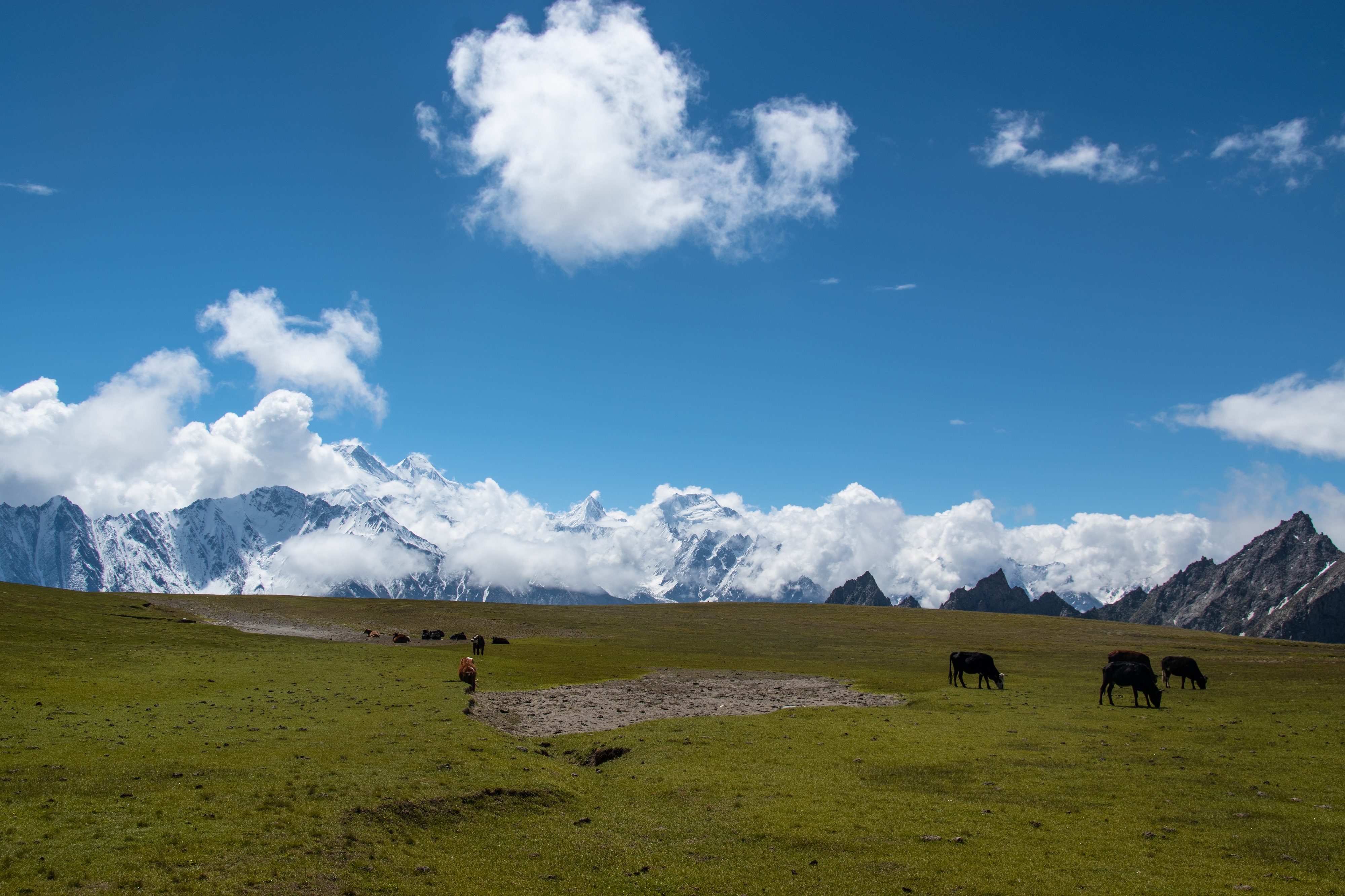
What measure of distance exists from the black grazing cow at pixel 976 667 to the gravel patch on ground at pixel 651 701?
7.61 meters

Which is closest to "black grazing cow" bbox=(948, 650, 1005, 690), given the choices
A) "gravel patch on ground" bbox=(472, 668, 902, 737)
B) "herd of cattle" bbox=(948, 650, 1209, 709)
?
"herd of cattle" bbox=(948, 650, 1209, 709)

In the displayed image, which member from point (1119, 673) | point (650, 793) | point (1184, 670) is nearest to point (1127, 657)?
point (1184, 670)

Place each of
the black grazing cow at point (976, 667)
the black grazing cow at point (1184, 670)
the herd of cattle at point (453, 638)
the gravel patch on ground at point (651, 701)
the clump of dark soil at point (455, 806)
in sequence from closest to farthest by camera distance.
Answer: the clump of dark soil at point (455, 806) < the gravel patch on ground at point (651, 701) < the black grazing cow at point (1184, 670) < the black grazing cow at point (976, 667) < the herd of cattle at point (453, 638)

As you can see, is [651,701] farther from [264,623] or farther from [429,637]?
[264,623]

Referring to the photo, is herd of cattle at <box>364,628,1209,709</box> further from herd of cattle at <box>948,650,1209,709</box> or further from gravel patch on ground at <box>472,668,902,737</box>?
gravel patch on ground at <box>472,668,902,737</box>

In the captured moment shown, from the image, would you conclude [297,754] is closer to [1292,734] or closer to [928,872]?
[928,872]

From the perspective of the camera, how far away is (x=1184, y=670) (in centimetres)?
4872

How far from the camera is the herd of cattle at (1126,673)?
39031mm

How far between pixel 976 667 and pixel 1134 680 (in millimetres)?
11489

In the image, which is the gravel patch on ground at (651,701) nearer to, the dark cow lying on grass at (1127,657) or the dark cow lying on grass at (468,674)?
the dark cow lying on grass at (468,674)

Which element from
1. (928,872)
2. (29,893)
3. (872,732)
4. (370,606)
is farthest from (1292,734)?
(370,606)

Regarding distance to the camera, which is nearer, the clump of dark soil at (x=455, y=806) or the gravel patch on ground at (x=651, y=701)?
the clump of dark soil at (x=455, y=806)

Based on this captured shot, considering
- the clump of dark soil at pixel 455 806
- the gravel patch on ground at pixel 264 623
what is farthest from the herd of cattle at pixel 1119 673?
the gravel patch on ground at pixel 264 623

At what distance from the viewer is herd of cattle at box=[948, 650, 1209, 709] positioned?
3903 cm
